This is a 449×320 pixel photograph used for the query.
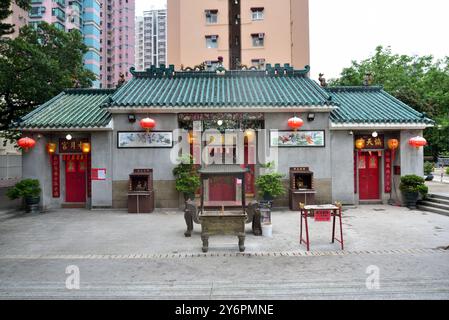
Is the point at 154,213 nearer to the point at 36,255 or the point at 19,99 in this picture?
the point at 36,255

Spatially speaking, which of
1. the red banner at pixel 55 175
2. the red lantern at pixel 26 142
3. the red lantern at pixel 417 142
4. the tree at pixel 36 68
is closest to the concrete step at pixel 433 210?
the red lantern at pixel 417 142

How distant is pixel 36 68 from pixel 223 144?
1203cm

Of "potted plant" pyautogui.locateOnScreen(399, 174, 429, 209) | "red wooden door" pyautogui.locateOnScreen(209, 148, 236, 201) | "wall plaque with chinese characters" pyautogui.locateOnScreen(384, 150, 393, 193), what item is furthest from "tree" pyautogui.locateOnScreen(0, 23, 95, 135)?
"potted plant" pyautogui.locateOnScreen(399, 174, 429, 209)

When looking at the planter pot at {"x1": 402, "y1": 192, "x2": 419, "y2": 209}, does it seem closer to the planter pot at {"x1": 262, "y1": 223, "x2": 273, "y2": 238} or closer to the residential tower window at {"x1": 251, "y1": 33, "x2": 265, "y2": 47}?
the planter pot at {"x1": 262, "y1": 223, "x2": 273, "y2": 238}

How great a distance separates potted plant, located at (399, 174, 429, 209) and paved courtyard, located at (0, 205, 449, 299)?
6.95ft

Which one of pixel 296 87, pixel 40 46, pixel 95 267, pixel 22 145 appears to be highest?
pixel 40 46

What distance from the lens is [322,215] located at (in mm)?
7555

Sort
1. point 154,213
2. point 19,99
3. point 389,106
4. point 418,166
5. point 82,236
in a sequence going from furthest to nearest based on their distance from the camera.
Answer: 1. point 19,99
2. point 389,106
3. point 418,166
4. point 154,213
5. point 82,236

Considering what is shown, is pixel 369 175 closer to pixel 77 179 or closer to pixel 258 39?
pixel 77 179

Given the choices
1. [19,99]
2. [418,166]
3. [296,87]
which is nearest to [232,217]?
[296,87]

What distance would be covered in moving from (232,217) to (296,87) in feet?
29.4

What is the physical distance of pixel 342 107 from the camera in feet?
47.0

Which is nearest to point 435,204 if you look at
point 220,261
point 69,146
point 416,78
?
point 220,261

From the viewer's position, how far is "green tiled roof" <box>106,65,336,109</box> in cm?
1255
